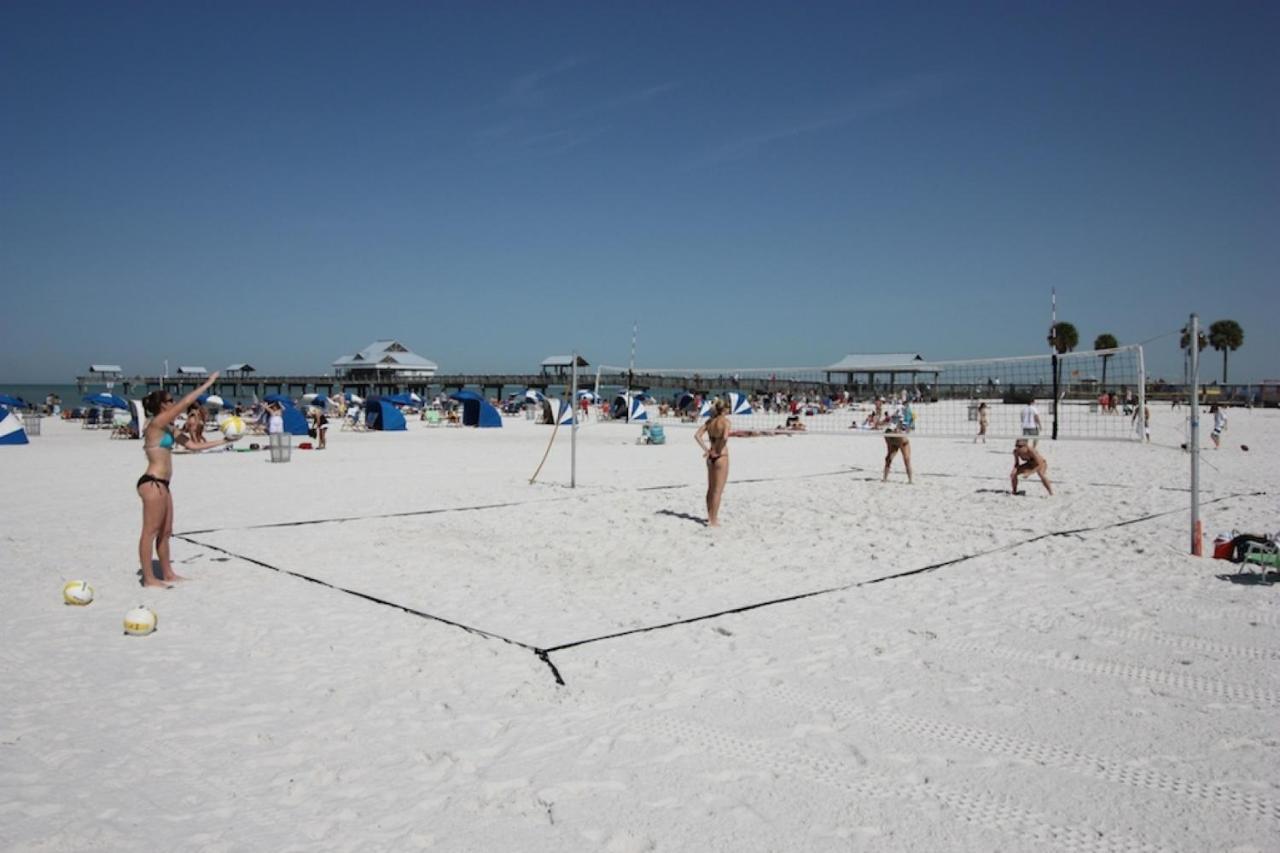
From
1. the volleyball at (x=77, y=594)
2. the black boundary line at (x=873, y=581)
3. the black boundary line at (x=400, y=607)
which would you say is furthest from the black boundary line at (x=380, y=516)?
the black boundary line at (x=873, y=581)

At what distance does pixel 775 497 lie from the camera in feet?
35.5

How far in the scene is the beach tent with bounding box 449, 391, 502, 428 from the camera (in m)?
30.1

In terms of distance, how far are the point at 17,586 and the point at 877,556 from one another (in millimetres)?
6677

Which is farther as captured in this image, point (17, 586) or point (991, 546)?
point (991, 546)

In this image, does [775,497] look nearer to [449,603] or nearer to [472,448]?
[449,603]

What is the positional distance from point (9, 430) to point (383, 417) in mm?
10258

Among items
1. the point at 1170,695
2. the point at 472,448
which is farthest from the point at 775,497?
the point at 472,448

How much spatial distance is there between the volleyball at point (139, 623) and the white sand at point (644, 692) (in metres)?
0.12

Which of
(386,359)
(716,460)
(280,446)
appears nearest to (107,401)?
(280,446)

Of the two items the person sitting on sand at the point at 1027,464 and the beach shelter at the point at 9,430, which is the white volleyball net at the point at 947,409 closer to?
the person sitting on sand at the point at 1027,464

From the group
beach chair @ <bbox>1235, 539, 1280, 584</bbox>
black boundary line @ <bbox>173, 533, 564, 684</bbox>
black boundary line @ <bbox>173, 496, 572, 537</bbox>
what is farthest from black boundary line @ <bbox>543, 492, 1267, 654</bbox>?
black boundary line @ <bbox>173, 496, 572, 537</bbox>

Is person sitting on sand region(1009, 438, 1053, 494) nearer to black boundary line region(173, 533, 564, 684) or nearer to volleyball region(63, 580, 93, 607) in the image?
black boundary line region(173, 533, 564, 684)

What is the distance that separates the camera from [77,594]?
5.45 m

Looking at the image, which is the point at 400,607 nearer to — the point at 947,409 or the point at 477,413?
the point at 477,413
